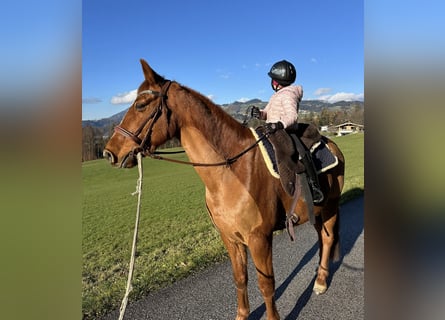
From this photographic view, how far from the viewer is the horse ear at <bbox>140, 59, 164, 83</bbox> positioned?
2975 mm

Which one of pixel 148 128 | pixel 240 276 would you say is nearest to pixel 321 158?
pixel 240 276

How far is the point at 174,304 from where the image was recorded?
3947 mm

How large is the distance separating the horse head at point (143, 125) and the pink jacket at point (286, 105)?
3.97 ft

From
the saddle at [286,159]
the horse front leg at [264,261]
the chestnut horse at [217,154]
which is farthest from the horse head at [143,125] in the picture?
the horse front leg at [264,261]

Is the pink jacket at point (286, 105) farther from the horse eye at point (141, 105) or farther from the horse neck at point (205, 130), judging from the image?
the horse eye at point (141, 105)

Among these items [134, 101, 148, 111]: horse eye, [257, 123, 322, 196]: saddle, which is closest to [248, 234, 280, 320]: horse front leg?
[257, 123, 322, 196]: saddle

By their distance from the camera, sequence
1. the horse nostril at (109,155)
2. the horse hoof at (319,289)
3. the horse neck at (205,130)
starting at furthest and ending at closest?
the horse hoof at (319,289)
the horse neck at (205,130)
the horse nostril at (109,155)

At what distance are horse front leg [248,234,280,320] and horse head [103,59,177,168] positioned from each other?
146 cm

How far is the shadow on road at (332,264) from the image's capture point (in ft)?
12.9

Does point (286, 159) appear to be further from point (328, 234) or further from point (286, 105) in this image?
point (328, 234)
